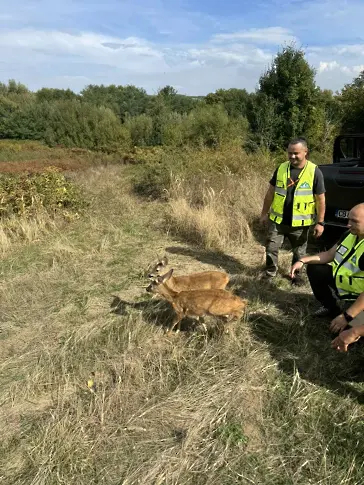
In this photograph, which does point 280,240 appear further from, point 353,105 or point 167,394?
point 353,105

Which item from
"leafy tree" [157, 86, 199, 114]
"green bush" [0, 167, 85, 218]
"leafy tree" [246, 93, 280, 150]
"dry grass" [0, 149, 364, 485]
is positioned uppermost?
"leafy tree" [157, 86, 199, 114]

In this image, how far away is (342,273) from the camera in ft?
11.2

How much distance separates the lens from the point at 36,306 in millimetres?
4938

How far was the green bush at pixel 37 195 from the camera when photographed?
7984 mm

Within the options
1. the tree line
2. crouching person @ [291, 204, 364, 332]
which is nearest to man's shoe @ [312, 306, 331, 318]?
crouching person @ [291, 204, 364, 332]

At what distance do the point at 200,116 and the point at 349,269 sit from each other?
54.9 feet

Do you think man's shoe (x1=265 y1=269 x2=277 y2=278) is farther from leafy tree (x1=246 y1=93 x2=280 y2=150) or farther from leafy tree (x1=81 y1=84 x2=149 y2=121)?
leafy tree (x1=81 y1=84 x2=149 y2=121)

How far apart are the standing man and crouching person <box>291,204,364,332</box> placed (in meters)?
1.05

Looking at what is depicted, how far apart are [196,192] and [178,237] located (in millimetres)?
2284

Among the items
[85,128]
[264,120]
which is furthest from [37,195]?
[85,128]

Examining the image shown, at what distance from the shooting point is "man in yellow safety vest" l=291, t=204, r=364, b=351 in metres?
2.96

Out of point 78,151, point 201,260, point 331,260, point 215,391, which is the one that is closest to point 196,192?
point 201,260

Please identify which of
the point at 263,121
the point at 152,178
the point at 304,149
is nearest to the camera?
the point at 304,149

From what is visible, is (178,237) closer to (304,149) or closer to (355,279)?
(304,149)
